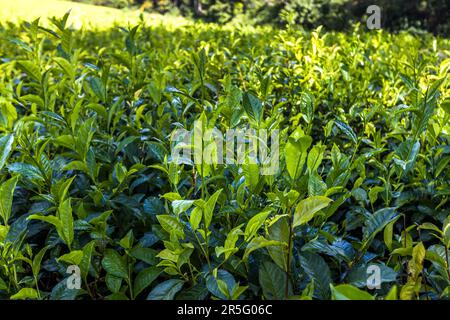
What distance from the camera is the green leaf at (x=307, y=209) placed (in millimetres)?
871

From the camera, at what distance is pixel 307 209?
0.89 m

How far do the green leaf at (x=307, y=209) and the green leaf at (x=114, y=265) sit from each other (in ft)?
1.39

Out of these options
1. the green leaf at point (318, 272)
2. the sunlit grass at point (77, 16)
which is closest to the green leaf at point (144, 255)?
the green leaf at point (318, 272)

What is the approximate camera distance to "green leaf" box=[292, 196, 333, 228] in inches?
34.3

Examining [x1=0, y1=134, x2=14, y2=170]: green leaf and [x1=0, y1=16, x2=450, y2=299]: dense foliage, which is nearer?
[x1=0, y1=16, x2=450, y2=299]: dense foliage

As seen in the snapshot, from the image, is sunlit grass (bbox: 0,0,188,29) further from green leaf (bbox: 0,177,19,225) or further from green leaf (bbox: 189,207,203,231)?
green leaf (bbox: 189,207,203,231)

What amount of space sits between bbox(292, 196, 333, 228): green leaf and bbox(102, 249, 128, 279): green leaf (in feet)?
1.39

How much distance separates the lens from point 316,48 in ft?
7.83

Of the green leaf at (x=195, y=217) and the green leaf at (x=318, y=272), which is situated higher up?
the green leaf at (x=195, y=217)

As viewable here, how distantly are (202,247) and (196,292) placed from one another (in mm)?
100
